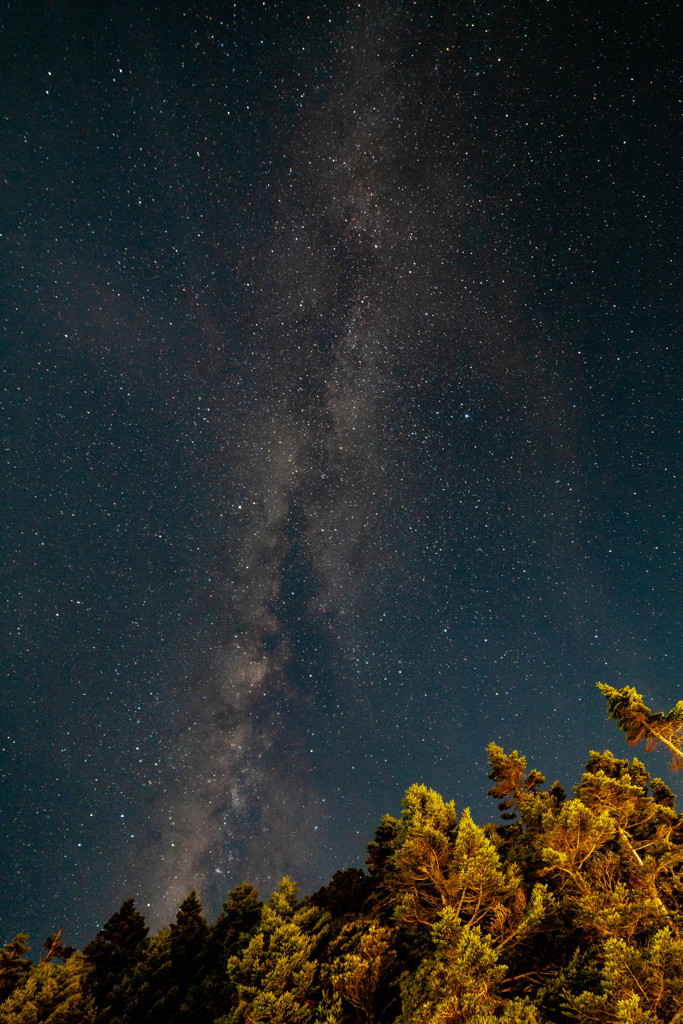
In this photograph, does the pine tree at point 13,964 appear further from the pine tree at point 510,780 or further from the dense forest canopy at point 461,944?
the pine tree at point 510,780

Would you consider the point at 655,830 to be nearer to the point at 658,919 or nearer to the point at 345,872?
the point at 658,919

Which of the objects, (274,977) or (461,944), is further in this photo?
Answer: (274,977)

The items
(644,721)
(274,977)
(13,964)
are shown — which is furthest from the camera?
(13,964)

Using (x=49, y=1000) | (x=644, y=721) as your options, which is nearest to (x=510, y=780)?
(x=644, y=721)

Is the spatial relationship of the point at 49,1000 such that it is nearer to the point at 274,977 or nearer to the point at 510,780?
the point at 274,977

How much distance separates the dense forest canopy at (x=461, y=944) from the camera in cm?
879

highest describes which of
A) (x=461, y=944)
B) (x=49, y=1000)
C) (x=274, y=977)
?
(x=49, y=1000)

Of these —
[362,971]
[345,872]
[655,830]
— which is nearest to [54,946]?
[345,872]

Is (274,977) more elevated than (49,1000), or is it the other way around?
(49,1000)

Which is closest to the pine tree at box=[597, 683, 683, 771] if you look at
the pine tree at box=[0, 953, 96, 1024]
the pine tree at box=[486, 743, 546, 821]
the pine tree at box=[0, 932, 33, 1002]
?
the pine tree at box=[486, 743, 546, 821]

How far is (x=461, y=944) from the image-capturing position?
29.8 ft

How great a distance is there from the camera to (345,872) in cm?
2250

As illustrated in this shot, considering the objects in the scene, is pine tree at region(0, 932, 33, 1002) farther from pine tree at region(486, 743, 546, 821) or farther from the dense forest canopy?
pine tree at region(486, 743, 546, 821)

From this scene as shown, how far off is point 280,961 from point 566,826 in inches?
342
